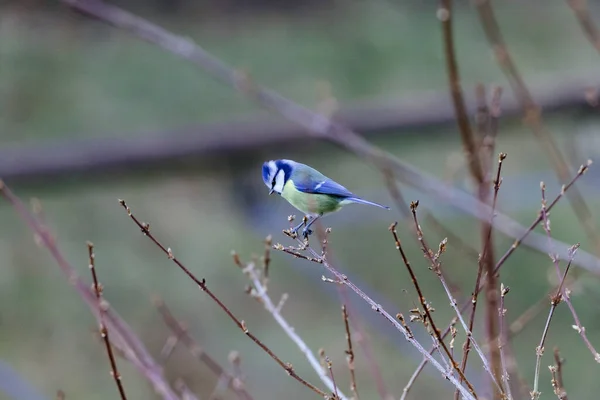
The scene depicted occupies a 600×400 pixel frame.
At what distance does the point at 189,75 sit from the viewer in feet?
11.0

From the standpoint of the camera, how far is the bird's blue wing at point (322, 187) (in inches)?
21.6

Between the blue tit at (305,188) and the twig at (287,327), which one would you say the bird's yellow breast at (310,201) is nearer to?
the blue tit at (305,188)

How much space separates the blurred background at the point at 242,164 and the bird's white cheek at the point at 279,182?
97 cm

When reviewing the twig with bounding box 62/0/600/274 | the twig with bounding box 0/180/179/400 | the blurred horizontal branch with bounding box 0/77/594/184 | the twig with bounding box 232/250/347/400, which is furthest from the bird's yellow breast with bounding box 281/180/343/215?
the blurred horizontal branch with bounding box 0/77/594/184

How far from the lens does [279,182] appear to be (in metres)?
0.54

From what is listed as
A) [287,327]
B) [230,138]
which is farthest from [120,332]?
[230,138]

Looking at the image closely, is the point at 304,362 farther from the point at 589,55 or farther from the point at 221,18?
the point at 589,55

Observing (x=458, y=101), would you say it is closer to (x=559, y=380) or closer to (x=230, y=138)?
(x=559, y=380)

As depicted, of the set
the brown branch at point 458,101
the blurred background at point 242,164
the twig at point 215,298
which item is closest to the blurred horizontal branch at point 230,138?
the blurred background at point 242,164

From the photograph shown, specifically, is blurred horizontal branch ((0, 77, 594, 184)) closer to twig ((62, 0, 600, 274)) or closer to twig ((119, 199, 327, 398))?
twig ((62, 0, 600, 274))

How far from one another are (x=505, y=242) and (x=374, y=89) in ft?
3.47

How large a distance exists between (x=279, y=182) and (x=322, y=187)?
0.03 m

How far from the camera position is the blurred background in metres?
2.24

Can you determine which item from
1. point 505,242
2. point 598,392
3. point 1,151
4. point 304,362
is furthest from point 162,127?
point 598,392
